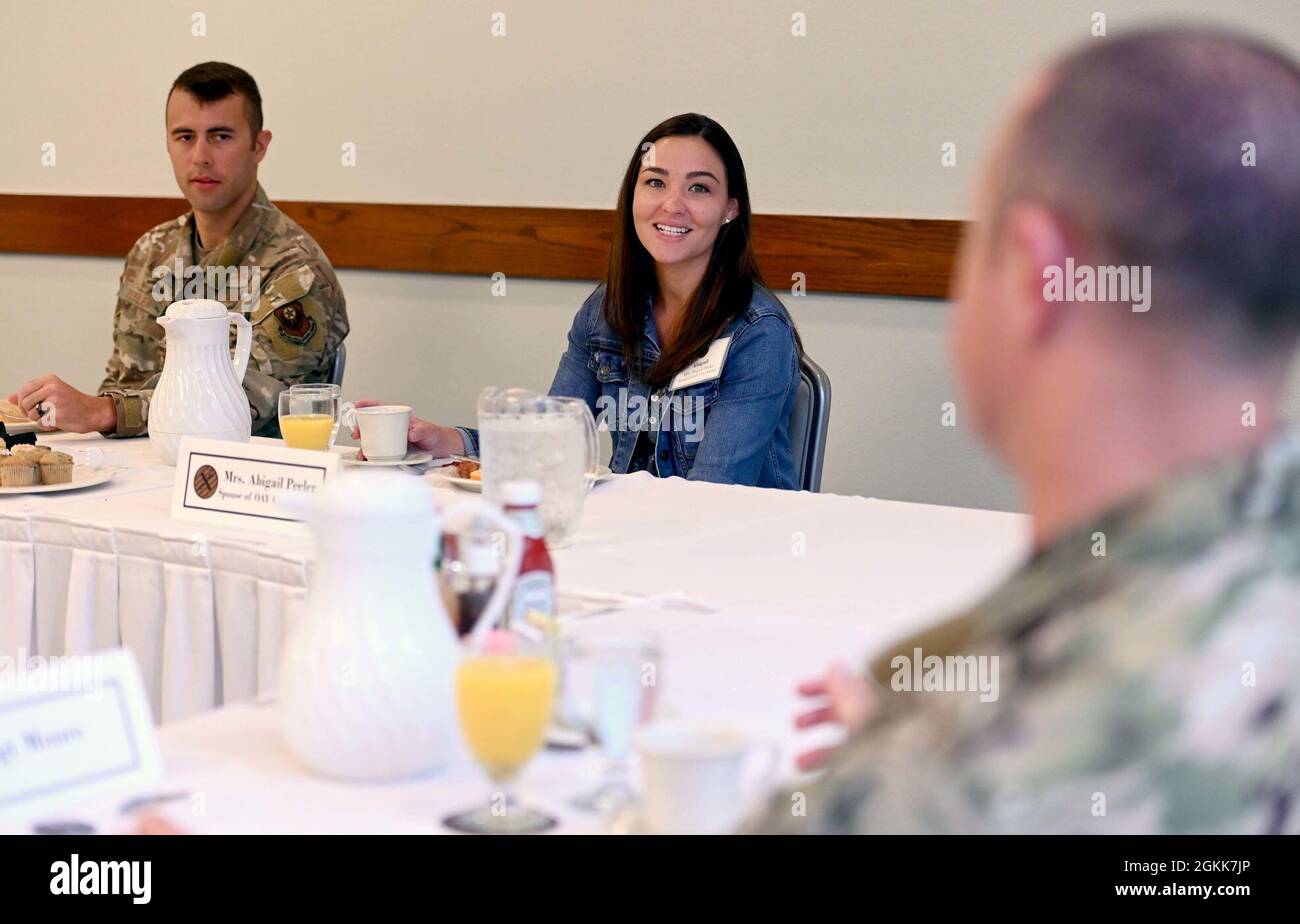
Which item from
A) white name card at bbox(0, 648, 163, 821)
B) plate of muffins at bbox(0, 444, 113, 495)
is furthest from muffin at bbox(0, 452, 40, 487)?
white name card at bbox(0, 648, 163, 821)

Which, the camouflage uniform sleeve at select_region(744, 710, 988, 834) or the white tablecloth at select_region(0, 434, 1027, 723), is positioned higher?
the camouflage uniform sleeve at select_region(744, 710, 988, 834)

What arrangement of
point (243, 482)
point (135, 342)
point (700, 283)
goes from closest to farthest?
point (243, 482) < point (700, 283) < point (135, 342)

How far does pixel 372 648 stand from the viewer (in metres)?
1.05

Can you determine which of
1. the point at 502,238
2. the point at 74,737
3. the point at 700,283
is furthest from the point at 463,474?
the point at 502,238

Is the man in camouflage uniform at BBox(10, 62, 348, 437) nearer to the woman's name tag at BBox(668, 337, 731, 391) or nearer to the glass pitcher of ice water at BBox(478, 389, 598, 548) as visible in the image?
the woman's name tag at BBox(668, 337, 731, 391)

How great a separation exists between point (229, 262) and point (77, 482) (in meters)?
1.22

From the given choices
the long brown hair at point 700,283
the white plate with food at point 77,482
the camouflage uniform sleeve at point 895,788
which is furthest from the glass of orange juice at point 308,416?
the camouflage uniform sleeve at point 895,788

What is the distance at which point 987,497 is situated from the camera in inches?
137

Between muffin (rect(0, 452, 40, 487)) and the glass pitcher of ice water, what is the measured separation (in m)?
0.75

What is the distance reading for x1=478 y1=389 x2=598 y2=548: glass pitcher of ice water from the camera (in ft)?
5.83

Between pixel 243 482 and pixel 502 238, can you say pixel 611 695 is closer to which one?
pixel 243 482

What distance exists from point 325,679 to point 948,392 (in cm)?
262
